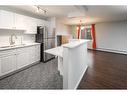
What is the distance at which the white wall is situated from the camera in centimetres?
651

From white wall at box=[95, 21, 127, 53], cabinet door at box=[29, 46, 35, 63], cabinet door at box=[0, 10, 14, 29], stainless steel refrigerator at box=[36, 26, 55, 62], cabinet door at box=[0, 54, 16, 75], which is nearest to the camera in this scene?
cabinet door at box=[0, 54, 16, 75]

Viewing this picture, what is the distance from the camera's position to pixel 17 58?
335 cm

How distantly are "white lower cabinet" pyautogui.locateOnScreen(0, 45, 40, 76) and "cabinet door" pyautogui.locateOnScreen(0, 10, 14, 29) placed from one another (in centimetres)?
84

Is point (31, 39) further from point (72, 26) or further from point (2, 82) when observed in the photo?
point (72, 26)

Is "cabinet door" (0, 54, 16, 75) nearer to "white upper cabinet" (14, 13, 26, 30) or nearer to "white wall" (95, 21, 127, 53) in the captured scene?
"white upper cabinet" (14, 13, 26, 30)

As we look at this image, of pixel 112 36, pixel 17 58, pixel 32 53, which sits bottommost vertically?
pixel 17 58

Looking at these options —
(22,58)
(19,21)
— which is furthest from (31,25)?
(22,58)

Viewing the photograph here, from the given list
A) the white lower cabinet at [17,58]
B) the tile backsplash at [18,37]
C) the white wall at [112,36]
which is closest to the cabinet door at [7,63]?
the white lower cabinet at [17,58]

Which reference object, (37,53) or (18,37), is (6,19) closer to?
(18,37)

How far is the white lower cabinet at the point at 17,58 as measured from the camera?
2886mm

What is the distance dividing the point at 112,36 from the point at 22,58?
6.39 meters

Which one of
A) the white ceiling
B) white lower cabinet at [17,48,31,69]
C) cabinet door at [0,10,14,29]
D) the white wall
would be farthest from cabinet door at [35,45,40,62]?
the white wall
